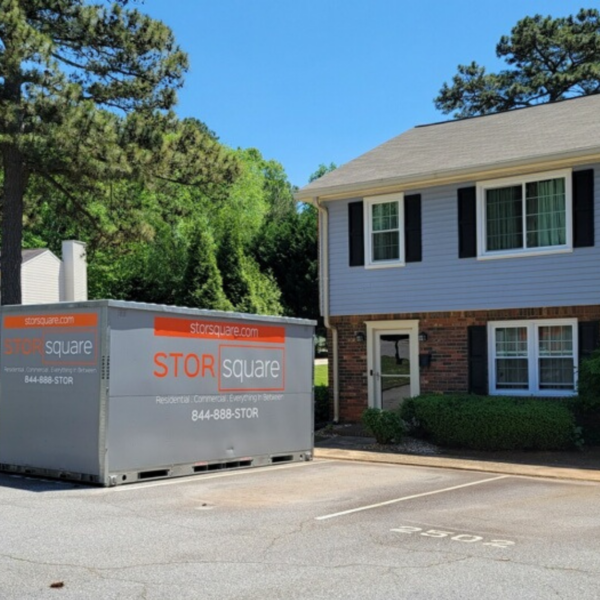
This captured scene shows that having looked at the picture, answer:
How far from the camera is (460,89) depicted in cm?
4147

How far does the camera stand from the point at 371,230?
17594mm

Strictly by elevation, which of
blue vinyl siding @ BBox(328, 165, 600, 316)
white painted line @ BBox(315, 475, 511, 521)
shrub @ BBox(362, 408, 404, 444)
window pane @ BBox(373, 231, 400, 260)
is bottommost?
white painted line @ BBox(315, 475, 511, 521)

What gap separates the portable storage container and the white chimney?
29.9 meters

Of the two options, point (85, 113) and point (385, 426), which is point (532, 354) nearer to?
point (385, 426)

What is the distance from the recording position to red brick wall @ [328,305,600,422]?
15680 millimetres

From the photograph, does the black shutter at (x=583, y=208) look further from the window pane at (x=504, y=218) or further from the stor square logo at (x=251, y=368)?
the stor square logo at (x=251, y=368)

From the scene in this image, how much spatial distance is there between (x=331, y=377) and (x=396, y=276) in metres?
2.78

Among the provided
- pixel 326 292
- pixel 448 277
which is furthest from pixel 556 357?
pixel 326 292

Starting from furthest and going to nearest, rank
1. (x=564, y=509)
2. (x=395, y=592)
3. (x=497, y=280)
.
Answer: (x=497, y=280)
(x=564, y=509)
(x=395, y=592)

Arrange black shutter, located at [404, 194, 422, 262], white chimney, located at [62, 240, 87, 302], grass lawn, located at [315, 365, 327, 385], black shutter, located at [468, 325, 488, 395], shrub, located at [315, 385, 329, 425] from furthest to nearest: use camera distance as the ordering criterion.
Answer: white chimney, located at [62, 240, 87, 302]
grass lawn, located at [315, 365, 327, 385]
shrub, located at [315, 385, 329, 425]
black shutter, located at [404, 194, 422, 262]
black shutter, located at [468, 325, 488, 395]

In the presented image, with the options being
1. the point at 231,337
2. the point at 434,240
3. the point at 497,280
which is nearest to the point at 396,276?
the point at 434,240

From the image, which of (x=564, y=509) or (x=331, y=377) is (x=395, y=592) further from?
(x=331, y=377)

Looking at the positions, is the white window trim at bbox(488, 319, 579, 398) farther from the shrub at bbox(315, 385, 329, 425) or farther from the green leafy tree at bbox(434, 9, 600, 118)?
the green leafy tree at bbox(434, 9, 600, 118)

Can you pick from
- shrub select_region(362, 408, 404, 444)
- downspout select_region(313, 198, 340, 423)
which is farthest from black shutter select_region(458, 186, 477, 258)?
shrub select_region(362, 408, 404, 444)
